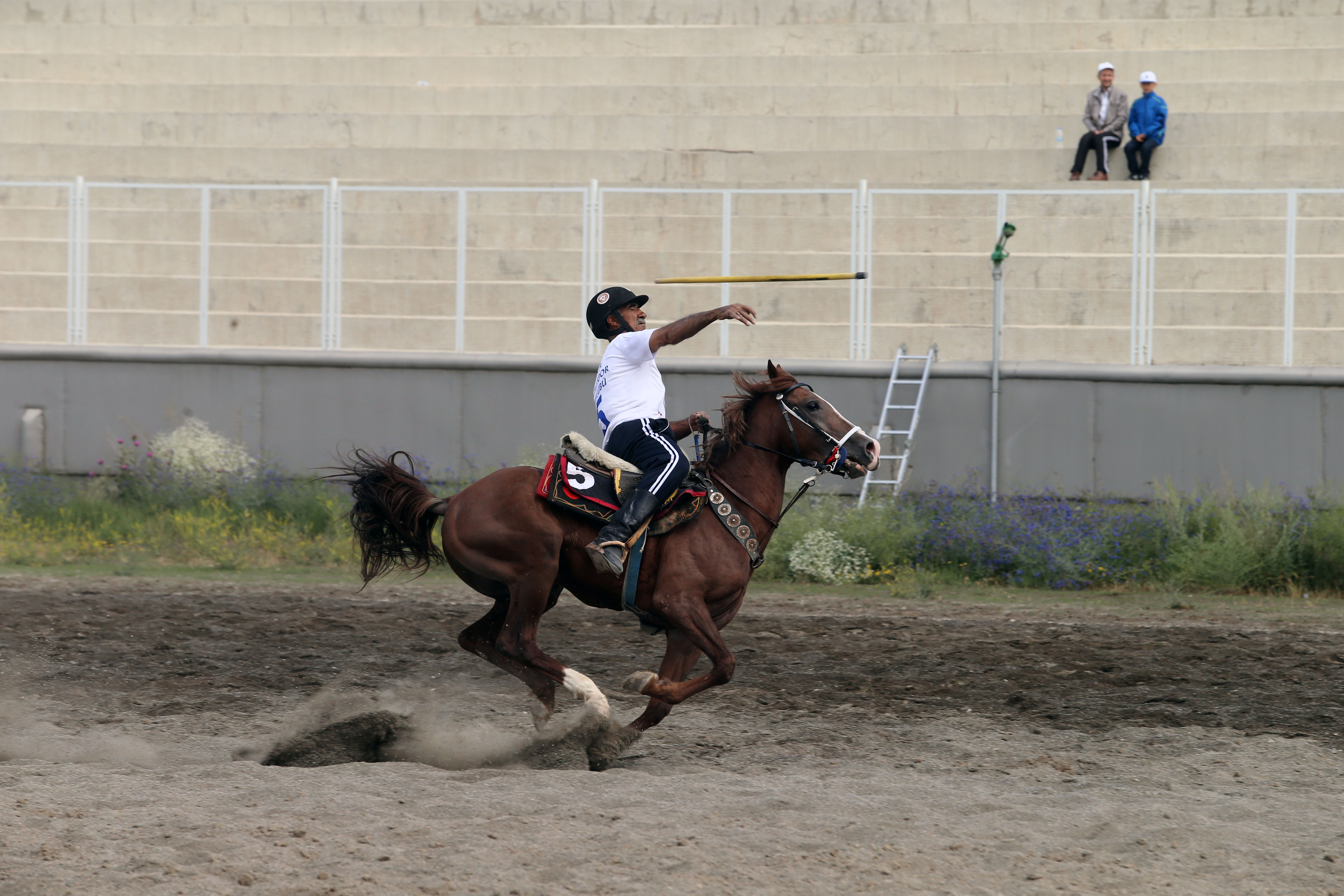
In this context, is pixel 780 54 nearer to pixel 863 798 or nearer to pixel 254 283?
pixel 254 283

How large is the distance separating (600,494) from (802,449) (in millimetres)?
1115

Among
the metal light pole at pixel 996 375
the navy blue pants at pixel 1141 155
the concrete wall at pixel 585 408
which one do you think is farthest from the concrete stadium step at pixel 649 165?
the concrete wall at pixel 585 408

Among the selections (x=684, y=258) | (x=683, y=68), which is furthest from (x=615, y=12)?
(x=684, y=258)

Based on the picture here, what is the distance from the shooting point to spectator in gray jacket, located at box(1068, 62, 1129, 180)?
17875mm

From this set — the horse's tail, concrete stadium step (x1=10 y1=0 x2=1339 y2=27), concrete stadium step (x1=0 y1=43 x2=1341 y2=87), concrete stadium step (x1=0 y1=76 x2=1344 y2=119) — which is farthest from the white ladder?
concrete stadium step (x1=10 y1=0 x2=1339 y2=27)

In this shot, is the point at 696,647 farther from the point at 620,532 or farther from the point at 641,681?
the point at 620,532

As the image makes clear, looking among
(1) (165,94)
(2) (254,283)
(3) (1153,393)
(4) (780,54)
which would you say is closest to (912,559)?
(3) (1153,393)

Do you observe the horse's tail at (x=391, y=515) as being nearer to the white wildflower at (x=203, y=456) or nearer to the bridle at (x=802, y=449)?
the bridle at (x=802, y=449)

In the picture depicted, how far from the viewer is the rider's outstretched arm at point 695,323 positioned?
21.8 ft

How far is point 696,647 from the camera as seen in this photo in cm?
702

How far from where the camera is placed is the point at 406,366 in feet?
53.2

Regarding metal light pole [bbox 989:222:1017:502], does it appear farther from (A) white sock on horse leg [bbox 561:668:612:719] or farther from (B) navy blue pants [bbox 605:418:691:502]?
(A) white sock on horse leg [bbox 561:668:612:719]

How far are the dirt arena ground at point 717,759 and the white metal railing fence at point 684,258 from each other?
199 inches

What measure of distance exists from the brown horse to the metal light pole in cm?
793
